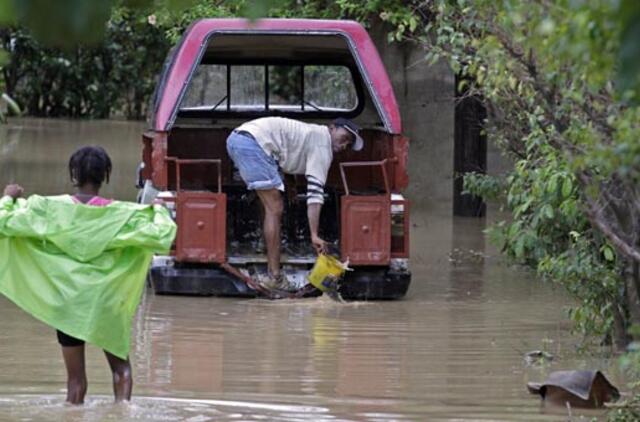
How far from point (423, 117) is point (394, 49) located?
0.89 meters

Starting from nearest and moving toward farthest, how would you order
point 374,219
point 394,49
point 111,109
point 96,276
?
point 96,276 → point 374,219 → point 394,49 → point 111,109

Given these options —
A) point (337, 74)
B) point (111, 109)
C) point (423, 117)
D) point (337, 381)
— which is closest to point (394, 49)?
point (423, 117)

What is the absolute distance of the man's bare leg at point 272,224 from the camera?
10.9 meters

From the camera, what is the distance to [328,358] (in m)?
8.44

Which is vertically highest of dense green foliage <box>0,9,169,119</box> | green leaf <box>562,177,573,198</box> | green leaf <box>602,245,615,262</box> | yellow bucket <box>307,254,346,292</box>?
dense green foliage <box>0,9,169,119</box>

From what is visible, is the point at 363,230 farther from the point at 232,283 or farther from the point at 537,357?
the point at 537,357

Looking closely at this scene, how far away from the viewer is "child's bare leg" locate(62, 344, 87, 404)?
22.1 ft

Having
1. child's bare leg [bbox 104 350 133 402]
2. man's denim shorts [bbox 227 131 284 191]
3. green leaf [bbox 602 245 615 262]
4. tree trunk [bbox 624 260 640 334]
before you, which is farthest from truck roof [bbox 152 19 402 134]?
child's bare leg [bbox 104 350 133 402]

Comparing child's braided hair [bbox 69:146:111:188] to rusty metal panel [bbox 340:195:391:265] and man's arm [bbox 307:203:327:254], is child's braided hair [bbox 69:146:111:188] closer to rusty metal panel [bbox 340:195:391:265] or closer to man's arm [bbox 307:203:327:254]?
man's arm [bbox 307:203:327:254]

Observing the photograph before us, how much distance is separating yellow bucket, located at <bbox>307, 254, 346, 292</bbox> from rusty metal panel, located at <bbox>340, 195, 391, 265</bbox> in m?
0.19

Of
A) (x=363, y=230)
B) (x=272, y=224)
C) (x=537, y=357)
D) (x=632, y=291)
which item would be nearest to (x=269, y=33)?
(x=272, y=224)

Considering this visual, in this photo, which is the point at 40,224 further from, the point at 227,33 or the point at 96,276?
the point at 227,33

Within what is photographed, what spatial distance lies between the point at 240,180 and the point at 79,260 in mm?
6028

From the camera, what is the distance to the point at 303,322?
9828 millimetres
